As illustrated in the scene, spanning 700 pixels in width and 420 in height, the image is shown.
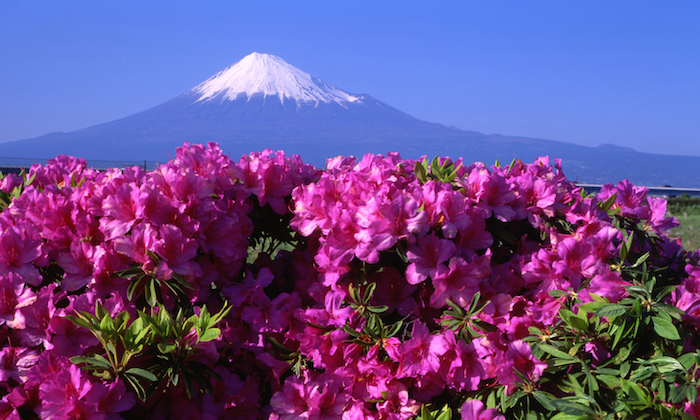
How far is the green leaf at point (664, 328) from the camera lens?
158 cm

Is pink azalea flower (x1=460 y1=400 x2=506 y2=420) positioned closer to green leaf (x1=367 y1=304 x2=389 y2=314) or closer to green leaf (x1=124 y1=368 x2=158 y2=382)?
green leaf (x1=367 y1=304 x2=389 y2=314)

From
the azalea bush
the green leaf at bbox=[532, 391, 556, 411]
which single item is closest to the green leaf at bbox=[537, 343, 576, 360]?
the azalea bush

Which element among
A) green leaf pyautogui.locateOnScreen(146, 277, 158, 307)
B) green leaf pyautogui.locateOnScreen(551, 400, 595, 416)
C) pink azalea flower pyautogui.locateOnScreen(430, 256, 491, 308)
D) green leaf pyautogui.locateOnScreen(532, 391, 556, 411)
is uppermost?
pink azalea flower pyautogui.locateOnScreen(430, 256, 491, 308)

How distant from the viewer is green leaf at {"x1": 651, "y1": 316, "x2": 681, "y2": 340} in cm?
158

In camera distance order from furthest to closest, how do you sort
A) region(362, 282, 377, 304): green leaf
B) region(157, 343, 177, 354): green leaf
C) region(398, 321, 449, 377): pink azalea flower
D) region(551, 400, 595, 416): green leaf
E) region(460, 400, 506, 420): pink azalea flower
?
region(362, 282, 377, 304): green leaf < region(398, 321, 449, 377): pink azalea flower < region(460, 400, 506, 420): pink azalea flower < region(157, 343, 177, 354): green leaf < region(551, 400, 595, 416): green leaf

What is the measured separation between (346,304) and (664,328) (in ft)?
3.74

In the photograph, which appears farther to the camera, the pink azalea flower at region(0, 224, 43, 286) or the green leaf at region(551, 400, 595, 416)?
the pink azalea flower at region(0, 224, 43, 286)

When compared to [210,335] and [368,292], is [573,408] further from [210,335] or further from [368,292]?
[210,335]

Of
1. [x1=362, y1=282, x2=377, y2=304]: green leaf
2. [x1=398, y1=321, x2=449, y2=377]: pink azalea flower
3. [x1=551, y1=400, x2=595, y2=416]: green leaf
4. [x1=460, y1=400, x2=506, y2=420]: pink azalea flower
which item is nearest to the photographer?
[x1=551, y1=400, x2=595, y2=416]: green leaf

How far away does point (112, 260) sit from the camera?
6.64 feet

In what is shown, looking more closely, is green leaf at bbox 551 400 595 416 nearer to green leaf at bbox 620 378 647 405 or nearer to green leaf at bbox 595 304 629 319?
green leaf at bbox 620 378 647 405

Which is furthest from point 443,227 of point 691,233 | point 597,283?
point 691,233

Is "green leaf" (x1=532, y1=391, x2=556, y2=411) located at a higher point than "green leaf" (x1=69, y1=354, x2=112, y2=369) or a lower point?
lower

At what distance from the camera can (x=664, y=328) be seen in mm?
1611
